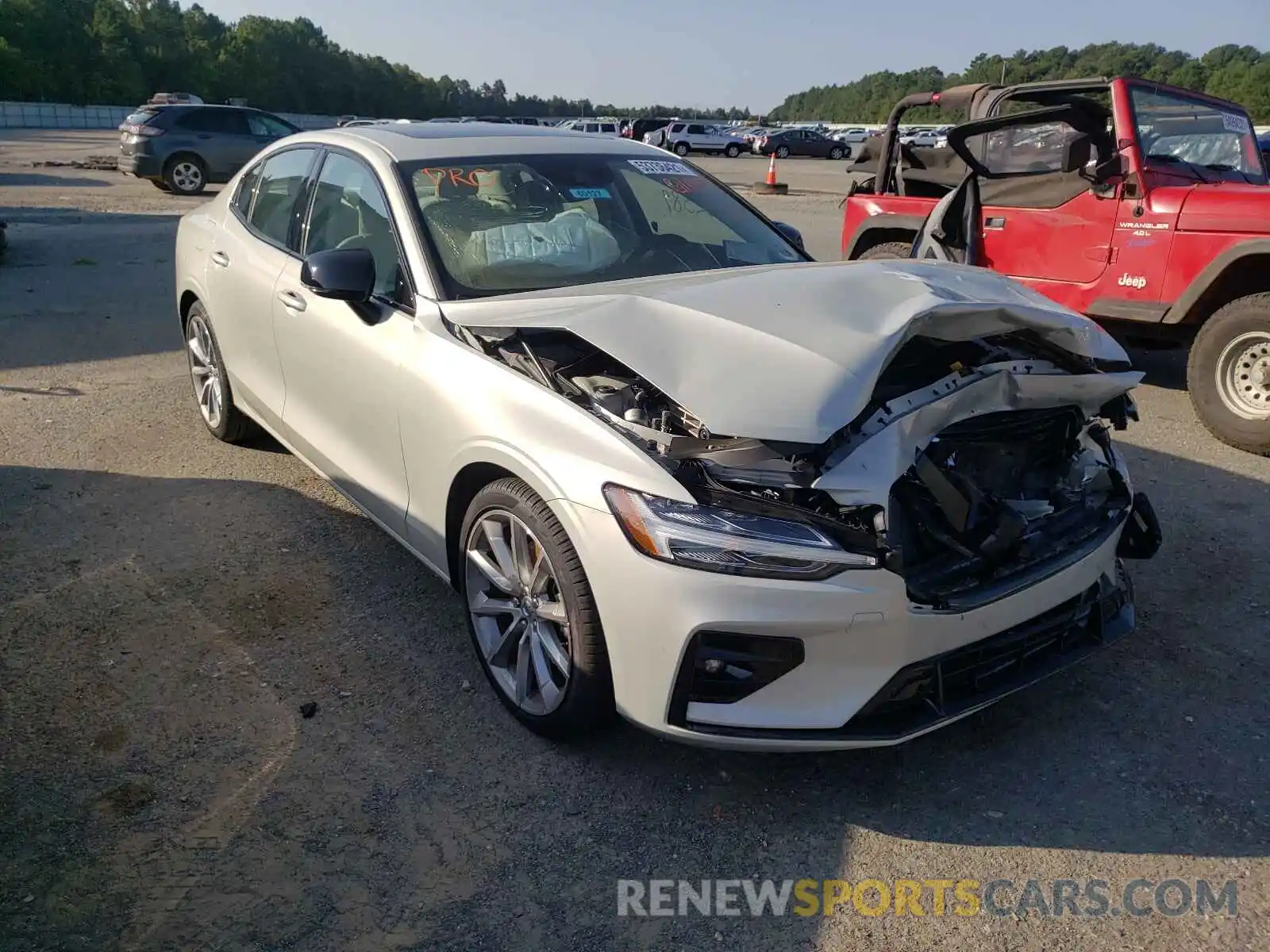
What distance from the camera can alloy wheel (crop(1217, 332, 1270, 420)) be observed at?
5.52m

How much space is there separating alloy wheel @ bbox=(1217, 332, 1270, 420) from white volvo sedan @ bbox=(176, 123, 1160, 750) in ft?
9.15

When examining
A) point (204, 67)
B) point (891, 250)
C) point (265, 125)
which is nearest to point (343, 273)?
point (891, 250)

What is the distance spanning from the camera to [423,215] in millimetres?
3568

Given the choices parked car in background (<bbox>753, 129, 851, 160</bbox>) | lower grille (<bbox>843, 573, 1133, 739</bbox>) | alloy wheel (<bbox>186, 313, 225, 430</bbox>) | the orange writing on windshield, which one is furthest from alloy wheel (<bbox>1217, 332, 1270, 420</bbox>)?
parked car in background (<bbox>753, 129, 851, 160</bbox>)

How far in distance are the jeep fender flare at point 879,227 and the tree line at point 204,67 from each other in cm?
7110

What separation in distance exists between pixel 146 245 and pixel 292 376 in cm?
998

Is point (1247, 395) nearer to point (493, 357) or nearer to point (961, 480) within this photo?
point (961, 480)

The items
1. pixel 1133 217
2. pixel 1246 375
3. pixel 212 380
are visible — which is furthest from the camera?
pixel 1133 217

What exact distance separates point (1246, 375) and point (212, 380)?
19.0 feet

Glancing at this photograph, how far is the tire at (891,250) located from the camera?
7.51m

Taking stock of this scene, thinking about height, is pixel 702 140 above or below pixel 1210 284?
above

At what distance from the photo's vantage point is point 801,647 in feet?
7.94

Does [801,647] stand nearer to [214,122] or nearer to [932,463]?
[932,463]

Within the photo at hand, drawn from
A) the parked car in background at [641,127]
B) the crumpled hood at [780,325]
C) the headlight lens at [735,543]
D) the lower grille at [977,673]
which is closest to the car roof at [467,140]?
the crumpled hood at [780,325]
